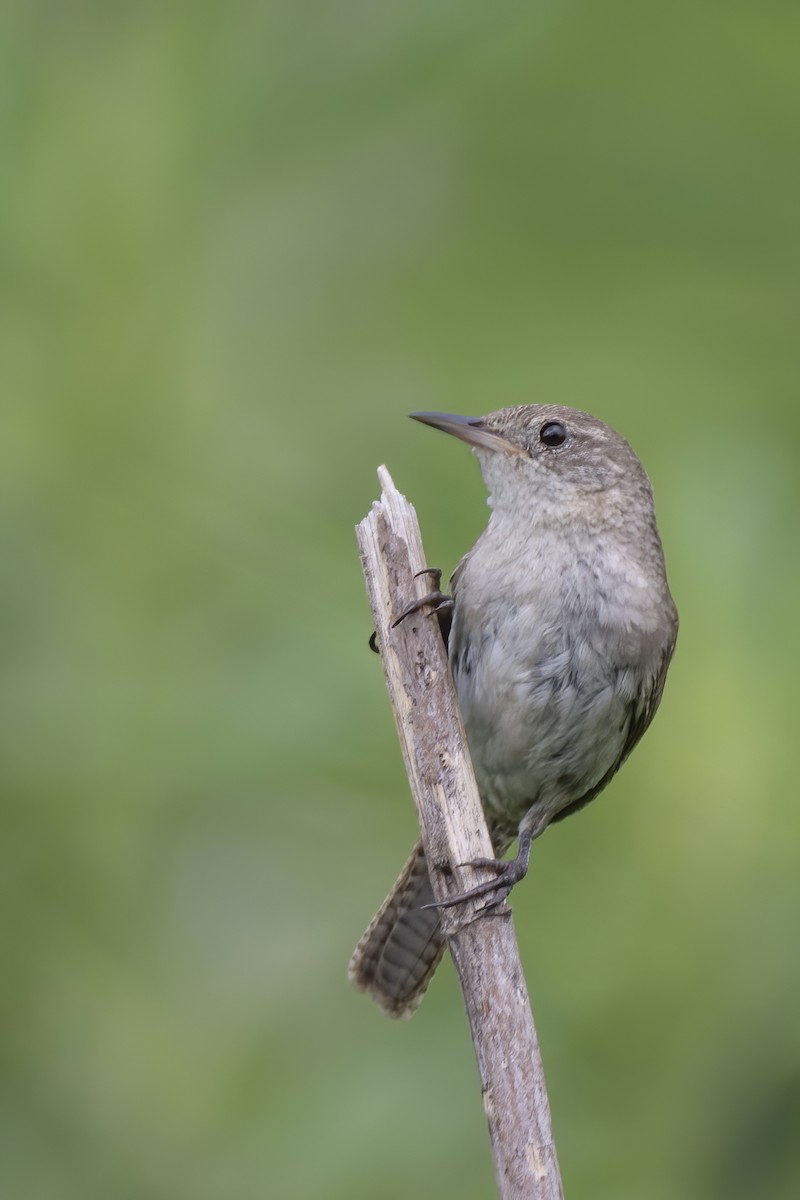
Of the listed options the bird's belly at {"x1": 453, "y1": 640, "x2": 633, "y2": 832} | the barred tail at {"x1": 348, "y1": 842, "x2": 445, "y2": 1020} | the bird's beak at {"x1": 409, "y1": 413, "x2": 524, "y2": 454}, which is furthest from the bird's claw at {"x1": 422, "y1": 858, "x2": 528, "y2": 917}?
the bird's beak at {"x1": 409, "y1": 413, "x2": 524, "y2": 454}

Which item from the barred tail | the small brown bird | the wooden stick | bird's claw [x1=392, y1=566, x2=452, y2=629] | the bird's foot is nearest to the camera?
the wooden stick

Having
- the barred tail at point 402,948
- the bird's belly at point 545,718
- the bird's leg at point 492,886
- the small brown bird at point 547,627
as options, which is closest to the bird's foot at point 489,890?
the bird's leg at point 492,886

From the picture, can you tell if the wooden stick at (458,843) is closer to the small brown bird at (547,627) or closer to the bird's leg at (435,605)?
the bird's leg at (435,605)

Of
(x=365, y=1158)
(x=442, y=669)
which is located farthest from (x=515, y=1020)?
(x=365, y=1158)

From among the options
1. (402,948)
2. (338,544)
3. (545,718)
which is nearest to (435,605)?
(545,718)

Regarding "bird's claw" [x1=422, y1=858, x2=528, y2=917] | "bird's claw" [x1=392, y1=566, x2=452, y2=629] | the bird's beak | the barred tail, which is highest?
the bird's beak

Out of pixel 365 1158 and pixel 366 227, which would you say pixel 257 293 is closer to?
pixel 366 227

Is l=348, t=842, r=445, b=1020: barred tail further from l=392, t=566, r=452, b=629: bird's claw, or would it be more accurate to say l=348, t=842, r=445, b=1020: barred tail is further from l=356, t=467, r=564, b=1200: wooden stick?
l=356, t=467, r=564, b=1200: wooden stick
